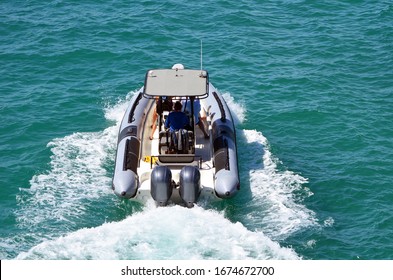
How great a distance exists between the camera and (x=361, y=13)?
118ft

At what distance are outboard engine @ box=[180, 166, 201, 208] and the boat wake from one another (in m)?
0.40

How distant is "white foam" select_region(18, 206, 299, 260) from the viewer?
20.2 meters

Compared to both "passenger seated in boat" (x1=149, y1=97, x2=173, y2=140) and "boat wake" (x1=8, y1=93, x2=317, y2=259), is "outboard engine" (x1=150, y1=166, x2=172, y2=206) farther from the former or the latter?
"passenger seated in boat" (x1=149, y1=97, x2=173, y2=140)

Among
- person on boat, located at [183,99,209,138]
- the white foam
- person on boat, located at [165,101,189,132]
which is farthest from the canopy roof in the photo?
the white foam

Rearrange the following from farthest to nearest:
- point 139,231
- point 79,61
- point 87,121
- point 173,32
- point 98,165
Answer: point 173,32 < point 79,61 < point 87,121 < point 98,165 < point 139,231

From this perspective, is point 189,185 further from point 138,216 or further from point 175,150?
point 175,150

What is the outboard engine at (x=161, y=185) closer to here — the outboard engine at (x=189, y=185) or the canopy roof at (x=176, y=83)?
the outboard engine at (x=189, y=185)

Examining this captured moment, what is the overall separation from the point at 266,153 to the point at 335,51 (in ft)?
27.5

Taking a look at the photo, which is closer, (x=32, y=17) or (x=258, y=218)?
(x=258, y=218)

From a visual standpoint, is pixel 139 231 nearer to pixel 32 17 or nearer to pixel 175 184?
pixel 175 184

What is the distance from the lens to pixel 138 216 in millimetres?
22000

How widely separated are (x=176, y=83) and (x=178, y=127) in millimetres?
1357

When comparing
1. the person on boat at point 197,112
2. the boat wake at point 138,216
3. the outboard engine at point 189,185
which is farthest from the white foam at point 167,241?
the person on boat at point 197,112
